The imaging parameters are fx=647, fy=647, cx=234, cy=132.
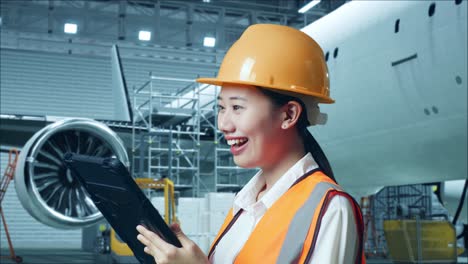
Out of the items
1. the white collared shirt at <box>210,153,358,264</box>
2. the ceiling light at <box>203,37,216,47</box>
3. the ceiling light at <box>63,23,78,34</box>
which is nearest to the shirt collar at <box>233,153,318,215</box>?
the white collared shirt at <box>210,153,358,264</box>

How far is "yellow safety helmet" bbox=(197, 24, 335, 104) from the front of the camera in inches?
53.0

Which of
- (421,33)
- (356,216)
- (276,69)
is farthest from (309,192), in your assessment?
(421,33)

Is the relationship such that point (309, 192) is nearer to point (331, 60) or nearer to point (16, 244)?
point (331, 60)

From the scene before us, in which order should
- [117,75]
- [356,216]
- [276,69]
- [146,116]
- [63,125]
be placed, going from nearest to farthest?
1. [356,216]
2. [276,69]
3. [63,125]
4. [146,116]
5. [117,75]

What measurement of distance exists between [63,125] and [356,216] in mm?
7146

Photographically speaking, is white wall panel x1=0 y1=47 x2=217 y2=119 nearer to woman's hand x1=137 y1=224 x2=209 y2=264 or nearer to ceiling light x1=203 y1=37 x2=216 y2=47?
ceiling light x1=203 y1=37 x2=216 y2=47

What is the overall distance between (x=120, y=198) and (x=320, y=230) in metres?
0.43

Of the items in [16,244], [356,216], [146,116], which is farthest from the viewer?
[16,244]

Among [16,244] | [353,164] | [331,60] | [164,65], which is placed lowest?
[16,244]

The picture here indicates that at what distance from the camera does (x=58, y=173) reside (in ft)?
25.9

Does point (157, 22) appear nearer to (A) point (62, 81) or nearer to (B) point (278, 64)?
(A) point (62, 81)

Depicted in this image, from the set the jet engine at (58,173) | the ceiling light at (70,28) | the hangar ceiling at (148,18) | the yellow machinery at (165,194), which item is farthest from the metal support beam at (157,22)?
the jet engine at (58,173)

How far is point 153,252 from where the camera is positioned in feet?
4.12

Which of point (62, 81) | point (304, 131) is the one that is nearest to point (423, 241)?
point (304, 131)
